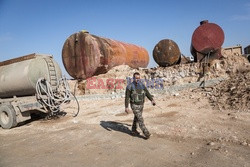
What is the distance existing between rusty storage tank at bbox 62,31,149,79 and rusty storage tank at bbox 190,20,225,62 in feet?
18.4

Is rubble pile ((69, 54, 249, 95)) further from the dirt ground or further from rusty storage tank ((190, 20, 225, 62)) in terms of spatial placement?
the dirt ground

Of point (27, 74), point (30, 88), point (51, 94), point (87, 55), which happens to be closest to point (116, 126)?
point (51, 94)

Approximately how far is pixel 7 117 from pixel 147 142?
20.0 ft

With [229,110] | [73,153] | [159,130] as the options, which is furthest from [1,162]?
[229,110]

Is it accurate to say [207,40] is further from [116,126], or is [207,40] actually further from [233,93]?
[116,126]

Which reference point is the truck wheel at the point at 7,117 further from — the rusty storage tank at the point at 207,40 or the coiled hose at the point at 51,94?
the rusty storage tank at the point at 207,40

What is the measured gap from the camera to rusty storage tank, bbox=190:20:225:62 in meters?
10.8

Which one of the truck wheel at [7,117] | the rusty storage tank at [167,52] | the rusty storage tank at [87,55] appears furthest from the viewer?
Result: the rusty storage tank at [87,55]

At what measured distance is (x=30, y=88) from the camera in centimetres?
823

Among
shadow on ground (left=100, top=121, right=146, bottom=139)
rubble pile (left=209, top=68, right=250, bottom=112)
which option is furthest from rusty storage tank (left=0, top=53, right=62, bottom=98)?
rubble pile (left=209, top=68, right=250, bottom=112)

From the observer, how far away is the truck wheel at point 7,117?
8.06 meters

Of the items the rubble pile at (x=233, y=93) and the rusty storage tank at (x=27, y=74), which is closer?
the rubble pile at (x=233, y=93)

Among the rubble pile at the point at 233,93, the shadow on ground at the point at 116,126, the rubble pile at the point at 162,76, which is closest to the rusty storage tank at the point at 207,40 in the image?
the rubble pile at the point at 162,76

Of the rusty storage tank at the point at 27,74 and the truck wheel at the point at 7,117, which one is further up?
the rusty storage tank at the point at 27,74
